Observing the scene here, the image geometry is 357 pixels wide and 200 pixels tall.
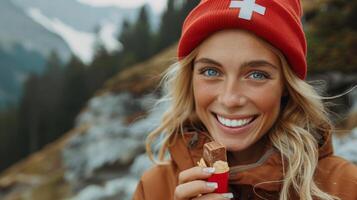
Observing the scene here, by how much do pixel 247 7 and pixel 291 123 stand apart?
2.02ft

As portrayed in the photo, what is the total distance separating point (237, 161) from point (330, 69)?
7.26 meters

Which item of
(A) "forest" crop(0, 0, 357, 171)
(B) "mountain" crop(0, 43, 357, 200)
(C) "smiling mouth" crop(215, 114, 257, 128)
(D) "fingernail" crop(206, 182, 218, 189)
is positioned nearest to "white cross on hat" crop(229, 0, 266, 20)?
(C) "smiling mouth" crop(215, 114, 257, 128)

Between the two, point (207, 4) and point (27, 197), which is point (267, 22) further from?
point (27, 197)

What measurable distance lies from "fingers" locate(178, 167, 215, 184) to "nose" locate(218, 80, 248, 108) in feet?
1.32

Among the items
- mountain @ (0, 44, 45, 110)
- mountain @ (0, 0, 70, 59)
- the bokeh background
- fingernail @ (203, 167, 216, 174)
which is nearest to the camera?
fingernail @ (203, 167, 216, 174)

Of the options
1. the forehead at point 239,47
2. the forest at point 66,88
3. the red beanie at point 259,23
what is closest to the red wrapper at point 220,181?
the forehead at point 239,47

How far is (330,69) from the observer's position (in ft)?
29.9

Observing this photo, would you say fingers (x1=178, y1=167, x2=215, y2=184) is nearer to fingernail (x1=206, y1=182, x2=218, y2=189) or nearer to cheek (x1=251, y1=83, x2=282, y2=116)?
fingernail (x1=206, y1=182, x2=218, y2=189)

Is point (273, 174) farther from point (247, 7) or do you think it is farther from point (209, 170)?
point (247, 7)

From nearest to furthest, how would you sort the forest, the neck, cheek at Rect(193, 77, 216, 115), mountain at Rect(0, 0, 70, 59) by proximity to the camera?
cheek at Rect(193, 77, 216, 115) < the neck < the forest < mountain at Rect(0, 0, 70, 59)

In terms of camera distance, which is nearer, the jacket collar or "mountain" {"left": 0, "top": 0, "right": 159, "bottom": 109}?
the jacket collar

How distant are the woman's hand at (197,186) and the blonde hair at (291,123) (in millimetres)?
459

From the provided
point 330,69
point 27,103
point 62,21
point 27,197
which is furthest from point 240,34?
point 62,21

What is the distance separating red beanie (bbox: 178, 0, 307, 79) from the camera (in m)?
2.10
